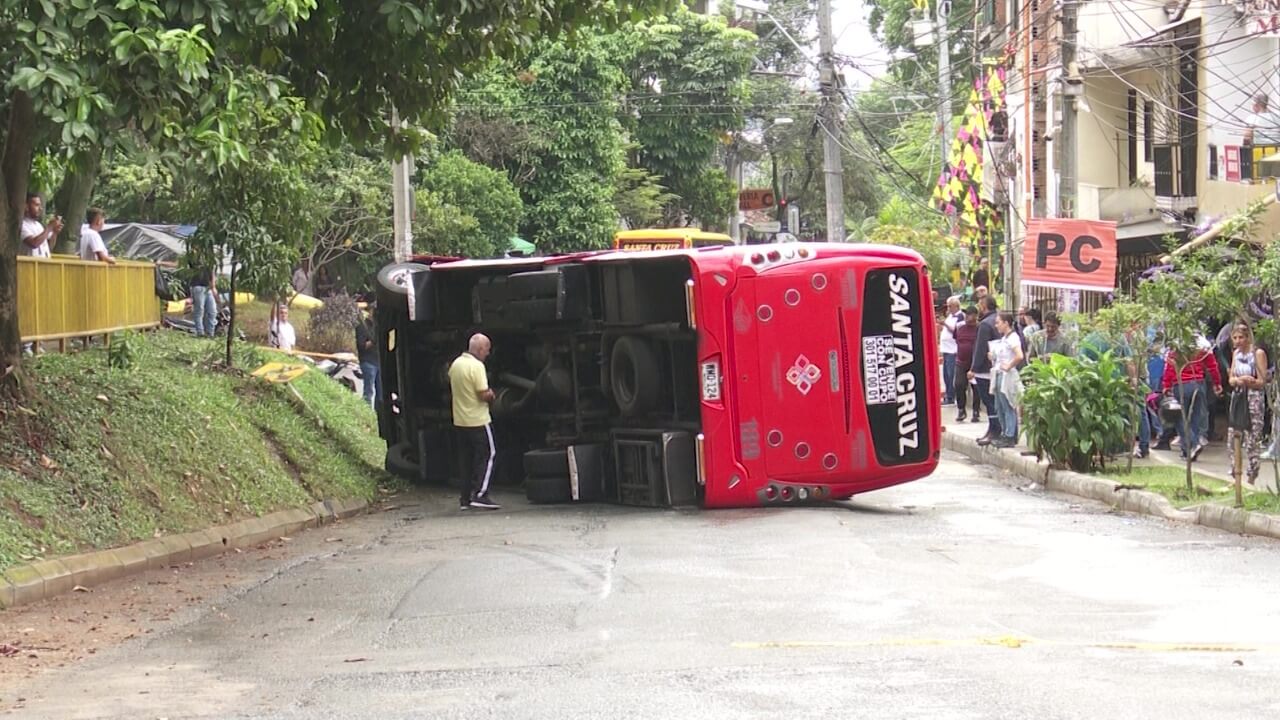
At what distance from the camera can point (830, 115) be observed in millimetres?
33531

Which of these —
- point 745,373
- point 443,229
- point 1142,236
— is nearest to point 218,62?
point 745,373

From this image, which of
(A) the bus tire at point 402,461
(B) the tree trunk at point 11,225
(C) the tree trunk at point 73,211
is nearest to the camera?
(B) the tree trunk at point 11,225

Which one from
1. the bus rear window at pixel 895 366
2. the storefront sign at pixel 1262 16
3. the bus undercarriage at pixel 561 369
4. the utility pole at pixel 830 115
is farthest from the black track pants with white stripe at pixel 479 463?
the utility pole at pixel 830 115

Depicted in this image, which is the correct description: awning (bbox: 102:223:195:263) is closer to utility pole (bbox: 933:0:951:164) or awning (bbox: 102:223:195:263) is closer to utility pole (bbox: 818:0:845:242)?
utility pole (bbox: 818:0:845:242)

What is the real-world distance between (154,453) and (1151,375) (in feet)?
42.2

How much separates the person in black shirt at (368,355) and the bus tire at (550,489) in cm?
757

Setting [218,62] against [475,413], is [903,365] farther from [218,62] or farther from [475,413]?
[218,62]

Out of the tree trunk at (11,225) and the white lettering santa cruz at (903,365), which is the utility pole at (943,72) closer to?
the white lettering santa cruz at (903,365)

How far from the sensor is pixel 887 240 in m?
45.0

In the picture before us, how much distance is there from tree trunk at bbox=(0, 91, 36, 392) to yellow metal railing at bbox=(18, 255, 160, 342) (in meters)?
0.47

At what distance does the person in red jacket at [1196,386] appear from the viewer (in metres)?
17.7

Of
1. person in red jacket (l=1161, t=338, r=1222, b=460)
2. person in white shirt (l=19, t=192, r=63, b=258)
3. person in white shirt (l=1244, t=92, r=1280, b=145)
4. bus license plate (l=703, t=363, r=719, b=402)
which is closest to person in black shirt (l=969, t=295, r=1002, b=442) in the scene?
person in red jacket (l=1161, t=338, r=1222, b=460)

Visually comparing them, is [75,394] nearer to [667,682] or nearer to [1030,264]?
[667,682]

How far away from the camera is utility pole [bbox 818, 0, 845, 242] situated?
110 ft
